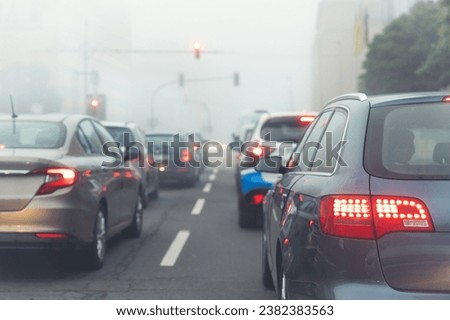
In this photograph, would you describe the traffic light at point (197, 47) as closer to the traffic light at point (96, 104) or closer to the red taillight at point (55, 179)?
the traffic light at point (96, 104)

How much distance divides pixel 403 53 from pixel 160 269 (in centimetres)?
3922

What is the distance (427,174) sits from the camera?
3.89 m

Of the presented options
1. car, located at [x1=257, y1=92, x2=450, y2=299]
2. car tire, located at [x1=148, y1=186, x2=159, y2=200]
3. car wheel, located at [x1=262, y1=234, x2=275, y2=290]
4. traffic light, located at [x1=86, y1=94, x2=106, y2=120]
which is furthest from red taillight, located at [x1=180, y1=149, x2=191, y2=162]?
car, located at [x1=257, y1=92, x2=450, y2=299]

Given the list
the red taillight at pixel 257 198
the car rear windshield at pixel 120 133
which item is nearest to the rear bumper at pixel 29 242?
the red taillight at pixel 257 198

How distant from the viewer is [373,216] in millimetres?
3842

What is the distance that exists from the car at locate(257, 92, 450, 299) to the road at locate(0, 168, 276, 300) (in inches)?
95.8

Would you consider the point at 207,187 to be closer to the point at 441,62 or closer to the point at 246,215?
the point at 246,215

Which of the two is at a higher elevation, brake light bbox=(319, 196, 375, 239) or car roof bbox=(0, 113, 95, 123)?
car roof bbox=(0, 113, 95, 123)

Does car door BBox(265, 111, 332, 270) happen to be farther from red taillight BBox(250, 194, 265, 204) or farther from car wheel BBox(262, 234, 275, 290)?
red taillight BBox(250, 194, 265, 204)

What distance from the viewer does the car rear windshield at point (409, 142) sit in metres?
3.94

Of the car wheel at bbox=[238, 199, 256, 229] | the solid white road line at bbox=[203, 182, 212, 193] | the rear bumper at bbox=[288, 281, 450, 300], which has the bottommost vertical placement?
the solid white road line at bbox=[203, 182, 212, 193]

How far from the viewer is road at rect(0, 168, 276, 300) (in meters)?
6.79
